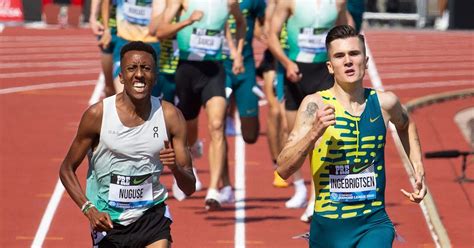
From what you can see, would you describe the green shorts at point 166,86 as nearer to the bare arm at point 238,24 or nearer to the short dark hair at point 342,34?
the bare arm at point 238,24

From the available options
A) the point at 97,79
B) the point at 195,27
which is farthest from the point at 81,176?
the point at 97,79

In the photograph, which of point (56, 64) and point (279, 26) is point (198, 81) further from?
point (56, 64)

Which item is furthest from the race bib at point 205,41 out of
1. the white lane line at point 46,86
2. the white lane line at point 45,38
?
the white lane line at point 45,38

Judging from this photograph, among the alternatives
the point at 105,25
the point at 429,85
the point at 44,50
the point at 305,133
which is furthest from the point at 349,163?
the point at 44,50

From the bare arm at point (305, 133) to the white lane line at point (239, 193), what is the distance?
3.67 metres

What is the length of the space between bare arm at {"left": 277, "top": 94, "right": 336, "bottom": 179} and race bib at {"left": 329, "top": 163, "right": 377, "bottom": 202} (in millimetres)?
274

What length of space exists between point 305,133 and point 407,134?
78 centimetres

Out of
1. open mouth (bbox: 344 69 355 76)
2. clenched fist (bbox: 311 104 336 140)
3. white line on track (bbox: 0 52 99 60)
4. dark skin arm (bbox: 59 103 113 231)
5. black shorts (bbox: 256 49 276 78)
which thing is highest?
open mouth (bbox: 344 69 355 76)

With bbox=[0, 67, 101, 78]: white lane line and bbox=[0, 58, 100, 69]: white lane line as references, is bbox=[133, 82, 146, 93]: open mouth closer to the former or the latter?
bbox=[0, 67, 101, 78]: white lane line

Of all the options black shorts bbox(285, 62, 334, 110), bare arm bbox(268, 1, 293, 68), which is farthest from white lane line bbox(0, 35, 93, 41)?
black shorts bbox(285, 62, 334, 110)

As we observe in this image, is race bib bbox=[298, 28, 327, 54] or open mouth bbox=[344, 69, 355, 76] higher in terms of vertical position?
open mouth bbox=[344, 69, 355, 76]

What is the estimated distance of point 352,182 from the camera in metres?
7.94

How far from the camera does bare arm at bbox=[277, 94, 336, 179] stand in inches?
295

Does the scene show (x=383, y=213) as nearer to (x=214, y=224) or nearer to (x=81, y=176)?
(x=214, y=224)
